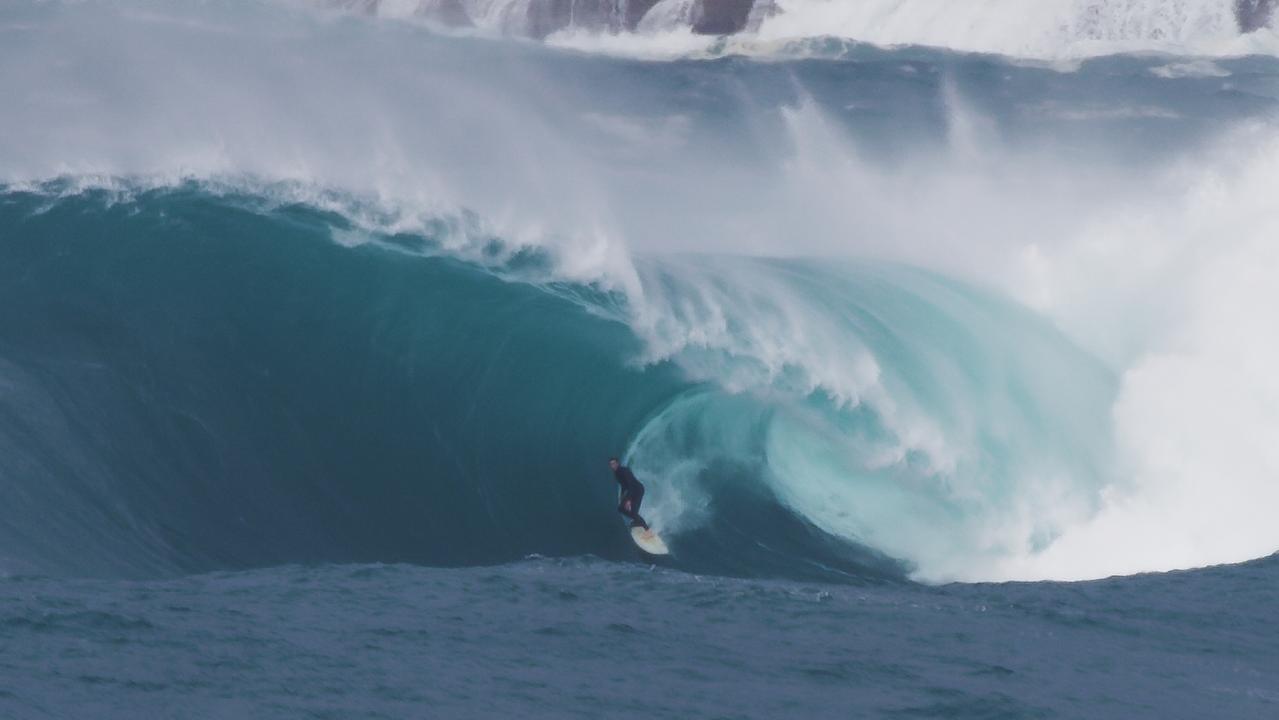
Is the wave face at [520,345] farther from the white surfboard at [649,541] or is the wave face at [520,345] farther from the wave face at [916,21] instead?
the wave face at [916,21]

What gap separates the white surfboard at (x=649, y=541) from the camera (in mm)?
14211

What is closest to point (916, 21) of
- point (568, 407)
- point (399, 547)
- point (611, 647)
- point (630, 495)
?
point (568, 407)

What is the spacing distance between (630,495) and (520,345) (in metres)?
2.78

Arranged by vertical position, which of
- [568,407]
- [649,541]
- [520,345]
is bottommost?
[649,541]

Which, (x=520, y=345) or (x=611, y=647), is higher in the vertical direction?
(x=520, y=345)

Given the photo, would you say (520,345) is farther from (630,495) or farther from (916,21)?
(916,21)

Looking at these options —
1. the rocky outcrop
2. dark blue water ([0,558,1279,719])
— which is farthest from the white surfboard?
the rocky outcrop

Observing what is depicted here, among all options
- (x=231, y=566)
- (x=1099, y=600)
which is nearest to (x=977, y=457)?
(x=1099, y=600)

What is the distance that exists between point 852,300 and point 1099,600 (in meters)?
6.40

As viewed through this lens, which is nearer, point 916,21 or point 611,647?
point 611,647

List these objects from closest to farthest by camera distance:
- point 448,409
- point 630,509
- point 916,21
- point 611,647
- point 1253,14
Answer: point 611,647, point 630,509, point 448,409, point 1253,14, point 916,21

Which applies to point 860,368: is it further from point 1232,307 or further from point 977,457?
point 1232,307

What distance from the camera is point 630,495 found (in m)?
14.3

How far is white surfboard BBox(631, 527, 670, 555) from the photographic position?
46.6ft
